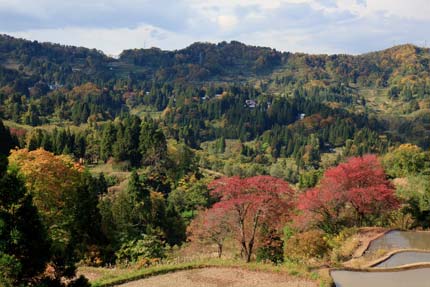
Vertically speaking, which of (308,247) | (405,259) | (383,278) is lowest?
(308,247)

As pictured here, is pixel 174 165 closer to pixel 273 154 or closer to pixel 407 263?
pixel 407 263

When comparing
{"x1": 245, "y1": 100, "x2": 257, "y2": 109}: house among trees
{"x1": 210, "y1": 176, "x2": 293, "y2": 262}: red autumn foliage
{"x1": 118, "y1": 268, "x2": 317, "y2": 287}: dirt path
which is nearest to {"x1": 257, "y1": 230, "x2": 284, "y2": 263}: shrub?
{"x1": 210, "y1": 176, "x2": 293, "y2": 262}: red autumn foliage

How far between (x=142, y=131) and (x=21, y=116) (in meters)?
43.0

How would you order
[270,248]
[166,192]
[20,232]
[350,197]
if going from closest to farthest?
1. [20,232]
2. [270,248]
3. [350,197]
4. [166,192]

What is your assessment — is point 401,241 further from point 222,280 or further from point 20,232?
point 20,232

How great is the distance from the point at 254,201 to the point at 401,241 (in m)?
9.25

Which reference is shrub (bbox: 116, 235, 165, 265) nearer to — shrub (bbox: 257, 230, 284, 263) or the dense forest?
the dense forest

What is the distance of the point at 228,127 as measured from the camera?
146 metres

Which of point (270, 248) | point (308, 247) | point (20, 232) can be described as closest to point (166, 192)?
point (270, 248)

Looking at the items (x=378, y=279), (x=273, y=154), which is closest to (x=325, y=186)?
(x=378, y=279)

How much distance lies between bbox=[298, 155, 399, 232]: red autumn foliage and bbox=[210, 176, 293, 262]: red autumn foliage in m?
4.95

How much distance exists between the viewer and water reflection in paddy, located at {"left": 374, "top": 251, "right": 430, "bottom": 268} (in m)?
20.3

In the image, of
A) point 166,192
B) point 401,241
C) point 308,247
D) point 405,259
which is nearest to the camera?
point 405,259

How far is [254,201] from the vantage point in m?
22.6
